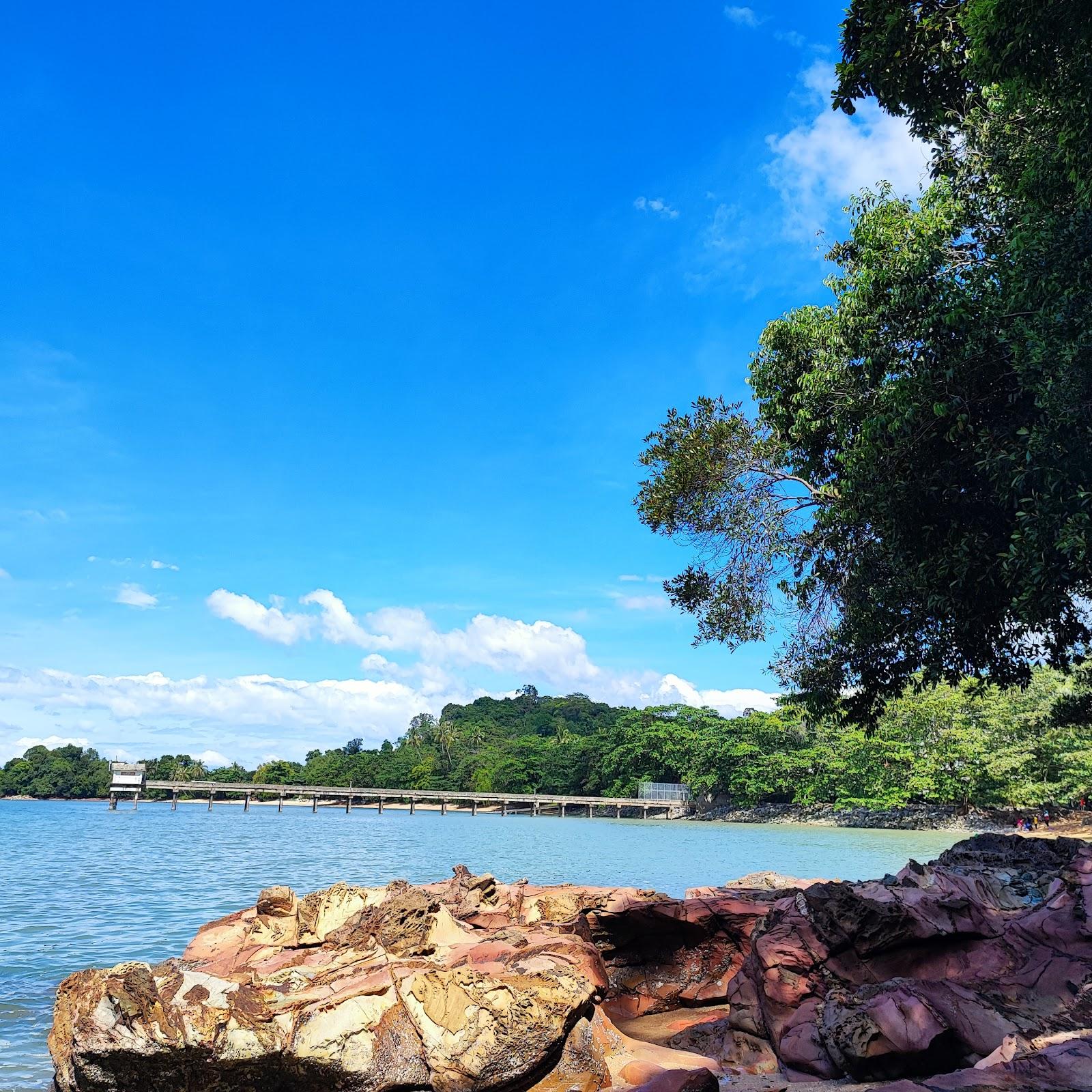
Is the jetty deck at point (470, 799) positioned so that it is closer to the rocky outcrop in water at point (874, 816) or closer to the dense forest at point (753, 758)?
the dense forest at point (753, 758)

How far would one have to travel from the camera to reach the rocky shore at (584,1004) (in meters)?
5.71

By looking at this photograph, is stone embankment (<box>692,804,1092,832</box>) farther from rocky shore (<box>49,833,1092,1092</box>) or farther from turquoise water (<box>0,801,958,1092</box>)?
rocky shore (<box>49,833,1092,1092</box>)

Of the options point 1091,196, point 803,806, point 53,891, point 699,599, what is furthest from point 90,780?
point 1091,196

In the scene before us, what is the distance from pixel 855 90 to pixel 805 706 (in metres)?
9.48

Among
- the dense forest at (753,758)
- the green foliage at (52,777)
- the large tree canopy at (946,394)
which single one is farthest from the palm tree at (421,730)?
the large tree canopy at (946,394)

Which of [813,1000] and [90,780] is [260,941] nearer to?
[813,1000]

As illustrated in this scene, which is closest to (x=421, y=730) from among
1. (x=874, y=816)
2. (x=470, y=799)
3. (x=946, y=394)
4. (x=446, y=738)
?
(x=446, y=738)

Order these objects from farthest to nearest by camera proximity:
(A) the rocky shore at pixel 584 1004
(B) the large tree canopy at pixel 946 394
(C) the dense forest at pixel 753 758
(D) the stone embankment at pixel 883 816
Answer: (D) the stone embankment at pixel 883 816 < (C) the dense forest at pixel 753 758 < (B) the large tree canopy at pixel 946 394 < (A) the rocky shore at pixel 584 1004

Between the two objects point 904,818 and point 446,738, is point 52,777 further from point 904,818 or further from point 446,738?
point 904,818

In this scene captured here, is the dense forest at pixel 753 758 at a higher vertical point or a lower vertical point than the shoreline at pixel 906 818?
higher

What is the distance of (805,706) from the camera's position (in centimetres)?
1461

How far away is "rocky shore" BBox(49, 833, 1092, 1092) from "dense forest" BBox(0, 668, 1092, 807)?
6804 mm

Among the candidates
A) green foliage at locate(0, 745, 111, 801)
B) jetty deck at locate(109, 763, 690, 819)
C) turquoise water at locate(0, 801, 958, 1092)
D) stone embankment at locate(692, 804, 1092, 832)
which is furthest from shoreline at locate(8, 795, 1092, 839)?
green foliage at locate(0, 745, 111, 801)

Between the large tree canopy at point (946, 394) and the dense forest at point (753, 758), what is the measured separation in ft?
8.70
